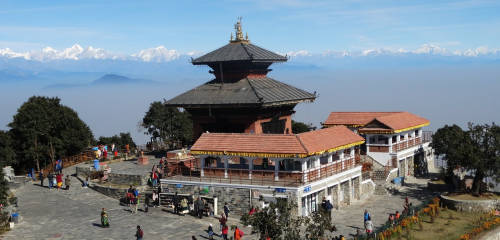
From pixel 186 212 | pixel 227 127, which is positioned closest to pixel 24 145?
pixel 227 127

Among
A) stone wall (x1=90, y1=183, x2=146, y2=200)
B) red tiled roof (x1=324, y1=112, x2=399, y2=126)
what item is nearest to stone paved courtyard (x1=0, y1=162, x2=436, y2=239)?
stone wall (x1=90, y1=183, x2=146, y2=200)

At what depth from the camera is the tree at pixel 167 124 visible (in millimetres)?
67750

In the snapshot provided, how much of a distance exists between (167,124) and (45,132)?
657 inches

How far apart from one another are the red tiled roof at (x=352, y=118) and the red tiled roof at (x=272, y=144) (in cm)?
1301

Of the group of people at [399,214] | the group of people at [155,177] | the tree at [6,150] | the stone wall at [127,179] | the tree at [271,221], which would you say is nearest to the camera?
the tree at [271,221]

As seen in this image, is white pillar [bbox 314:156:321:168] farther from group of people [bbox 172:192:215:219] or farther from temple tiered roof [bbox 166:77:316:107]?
temple tiered roof [bbox 166:77:316:107]

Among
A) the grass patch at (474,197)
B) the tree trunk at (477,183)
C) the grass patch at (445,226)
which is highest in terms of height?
the tree trunk at (477,183)

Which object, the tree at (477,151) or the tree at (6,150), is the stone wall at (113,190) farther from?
the tree at (477,151)

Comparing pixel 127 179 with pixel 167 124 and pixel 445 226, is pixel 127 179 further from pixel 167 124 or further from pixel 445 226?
pixel 167 124

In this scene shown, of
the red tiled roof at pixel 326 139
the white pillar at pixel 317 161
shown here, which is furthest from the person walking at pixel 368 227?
the white pillar at pixel 317 161

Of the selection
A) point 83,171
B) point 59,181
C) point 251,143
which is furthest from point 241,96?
point 59,181

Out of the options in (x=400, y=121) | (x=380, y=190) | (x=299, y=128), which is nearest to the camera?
(x=380, y=190)

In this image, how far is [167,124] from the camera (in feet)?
226

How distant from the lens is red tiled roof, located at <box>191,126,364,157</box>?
117 ft
